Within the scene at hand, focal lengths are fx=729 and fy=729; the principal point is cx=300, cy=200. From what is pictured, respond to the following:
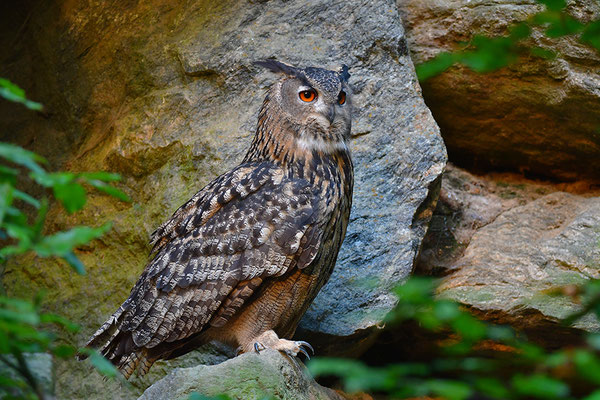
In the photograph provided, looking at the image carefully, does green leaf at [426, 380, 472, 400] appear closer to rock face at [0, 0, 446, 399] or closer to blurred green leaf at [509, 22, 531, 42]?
blurred green leaf at [509, 22, 531, 42]

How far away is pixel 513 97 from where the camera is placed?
4.24 metres

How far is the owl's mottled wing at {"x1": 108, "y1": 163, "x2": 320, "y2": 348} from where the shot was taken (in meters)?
2.87

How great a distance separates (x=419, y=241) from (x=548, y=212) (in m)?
1.00

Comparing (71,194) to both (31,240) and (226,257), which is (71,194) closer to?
(31,240)

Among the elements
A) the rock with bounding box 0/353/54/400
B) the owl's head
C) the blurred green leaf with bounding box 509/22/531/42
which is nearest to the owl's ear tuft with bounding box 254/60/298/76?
the owl's head

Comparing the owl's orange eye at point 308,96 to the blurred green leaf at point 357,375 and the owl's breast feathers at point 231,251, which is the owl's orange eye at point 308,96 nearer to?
the owl's breast feathers at point 231,251

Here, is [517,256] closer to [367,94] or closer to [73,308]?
[367,94]

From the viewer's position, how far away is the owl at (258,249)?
2887mm

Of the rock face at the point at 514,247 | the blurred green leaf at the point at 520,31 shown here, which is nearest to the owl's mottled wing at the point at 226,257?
the rock face at the point at 514,247

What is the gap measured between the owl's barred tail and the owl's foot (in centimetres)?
46

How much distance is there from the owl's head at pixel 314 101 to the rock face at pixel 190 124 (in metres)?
0.67

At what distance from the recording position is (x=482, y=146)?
4.52 m

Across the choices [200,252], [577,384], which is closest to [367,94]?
[200,252]

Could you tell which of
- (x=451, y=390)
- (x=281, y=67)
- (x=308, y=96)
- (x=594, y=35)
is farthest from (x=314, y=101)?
(x=451, y=390)
